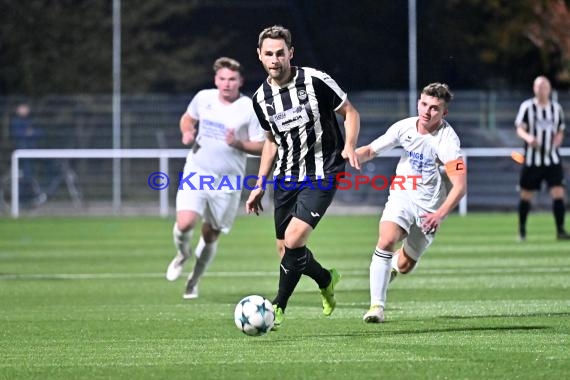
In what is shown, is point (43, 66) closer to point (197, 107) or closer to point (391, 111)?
point (391, 111)

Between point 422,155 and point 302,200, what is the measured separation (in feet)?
4.14

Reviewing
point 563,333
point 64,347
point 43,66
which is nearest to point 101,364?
point 64,347

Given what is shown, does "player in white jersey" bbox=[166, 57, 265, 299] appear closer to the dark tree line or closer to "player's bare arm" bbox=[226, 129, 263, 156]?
"player's bare arm" bbox=[226, 129, 263, 156]

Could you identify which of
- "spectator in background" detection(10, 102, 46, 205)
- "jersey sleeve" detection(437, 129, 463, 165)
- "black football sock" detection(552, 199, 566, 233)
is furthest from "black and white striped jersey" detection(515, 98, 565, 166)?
"spectator in background" detection(10, 102, 46, 205)

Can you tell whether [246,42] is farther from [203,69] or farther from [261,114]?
[261,114]

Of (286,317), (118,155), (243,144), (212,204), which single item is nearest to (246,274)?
(212,204)

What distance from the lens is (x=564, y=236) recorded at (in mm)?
19391

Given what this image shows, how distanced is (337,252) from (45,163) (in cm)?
1218

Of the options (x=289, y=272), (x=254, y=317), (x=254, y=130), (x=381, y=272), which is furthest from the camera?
(x=254, y=130)

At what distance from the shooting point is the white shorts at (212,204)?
12367 millimetres

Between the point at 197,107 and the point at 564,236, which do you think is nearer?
the point at 197,107

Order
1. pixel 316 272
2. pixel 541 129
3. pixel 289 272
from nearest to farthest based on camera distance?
pixel 289 272 < pixel 316 272 < pixel 541 129

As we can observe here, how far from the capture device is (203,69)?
103 ft

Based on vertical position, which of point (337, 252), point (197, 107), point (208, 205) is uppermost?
point (197, 107)
